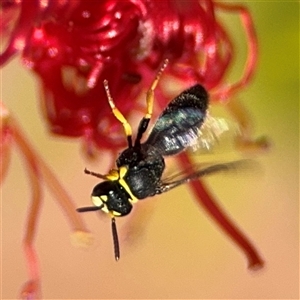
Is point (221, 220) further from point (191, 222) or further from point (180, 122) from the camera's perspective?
point (191, 222)

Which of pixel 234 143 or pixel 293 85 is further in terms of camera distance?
pixel 293 85

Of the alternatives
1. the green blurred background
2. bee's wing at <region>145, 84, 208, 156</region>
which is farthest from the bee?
the green blurred background

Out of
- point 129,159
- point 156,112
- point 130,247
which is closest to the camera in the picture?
point 129,159

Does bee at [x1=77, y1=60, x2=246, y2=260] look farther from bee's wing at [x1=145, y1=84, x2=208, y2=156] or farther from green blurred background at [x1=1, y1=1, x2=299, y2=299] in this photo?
green blurred background at [x1=1, y1=1, x2=299, y2=299]

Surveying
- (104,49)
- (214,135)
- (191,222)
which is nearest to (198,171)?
(214,135)

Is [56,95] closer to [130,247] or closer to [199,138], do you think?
[199,138]

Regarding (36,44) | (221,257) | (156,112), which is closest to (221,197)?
(221,257)

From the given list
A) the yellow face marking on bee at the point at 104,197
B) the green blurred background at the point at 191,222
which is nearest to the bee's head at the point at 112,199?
the yellow face marking on bee at the point at 104,197
